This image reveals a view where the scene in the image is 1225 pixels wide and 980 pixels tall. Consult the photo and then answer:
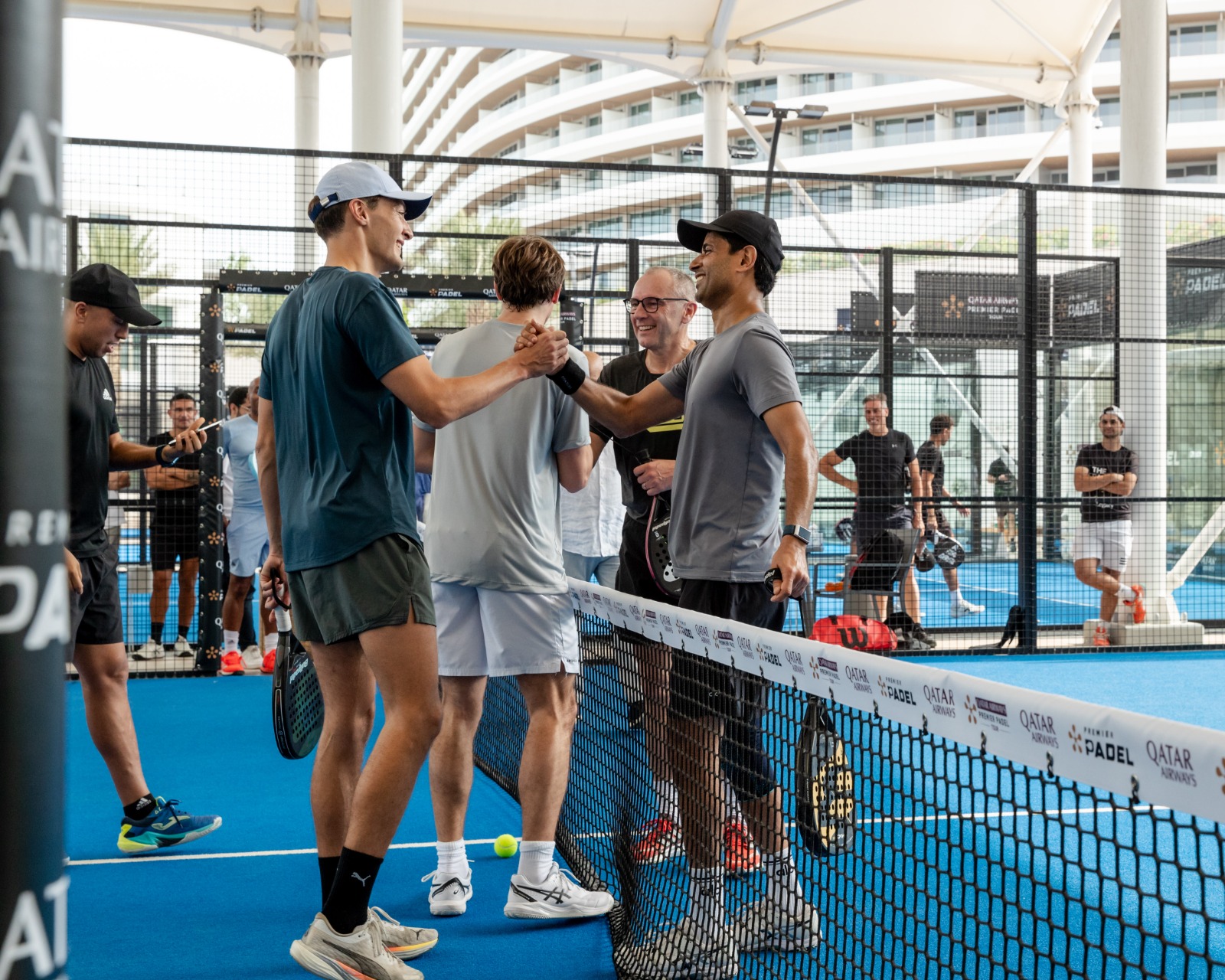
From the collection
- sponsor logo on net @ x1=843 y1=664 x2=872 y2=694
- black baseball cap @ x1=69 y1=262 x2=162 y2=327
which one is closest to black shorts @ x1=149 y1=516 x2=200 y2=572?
black baseball cap @ x1=69 y1=262 x2=162 y2=327

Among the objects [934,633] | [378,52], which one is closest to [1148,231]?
[934,633]

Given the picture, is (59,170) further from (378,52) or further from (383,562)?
(378,52)

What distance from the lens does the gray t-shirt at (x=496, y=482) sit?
11.4ft

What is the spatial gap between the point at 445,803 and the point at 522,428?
1194mm

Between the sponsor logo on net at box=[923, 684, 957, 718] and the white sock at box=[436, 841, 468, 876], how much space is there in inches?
78.5

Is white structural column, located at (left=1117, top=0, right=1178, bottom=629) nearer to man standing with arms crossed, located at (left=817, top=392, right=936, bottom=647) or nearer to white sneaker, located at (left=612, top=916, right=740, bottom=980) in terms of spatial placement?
man standing with arms crossed, located at (left=817, top=392, right=936, bottom=647)

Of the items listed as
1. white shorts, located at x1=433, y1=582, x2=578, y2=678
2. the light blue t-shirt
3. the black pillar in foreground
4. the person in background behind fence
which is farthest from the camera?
the person in background behind fence

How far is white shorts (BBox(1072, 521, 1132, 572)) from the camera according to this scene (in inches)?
370

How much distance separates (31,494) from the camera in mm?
700

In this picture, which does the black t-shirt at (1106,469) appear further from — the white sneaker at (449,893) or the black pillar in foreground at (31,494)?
the black pillar in foreground at (31,494)

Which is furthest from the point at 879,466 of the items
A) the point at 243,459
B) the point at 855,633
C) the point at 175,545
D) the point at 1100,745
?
the point at 1100,745

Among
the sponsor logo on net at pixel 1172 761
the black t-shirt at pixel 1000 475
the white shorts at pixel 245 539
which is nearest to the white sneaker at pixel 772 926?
the sponsor logo on net at pixel 1172 761

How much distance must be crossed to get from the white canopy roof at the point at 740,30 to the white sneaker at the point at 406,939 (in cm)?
1178

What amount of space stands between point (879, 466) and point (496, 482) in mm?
6044
